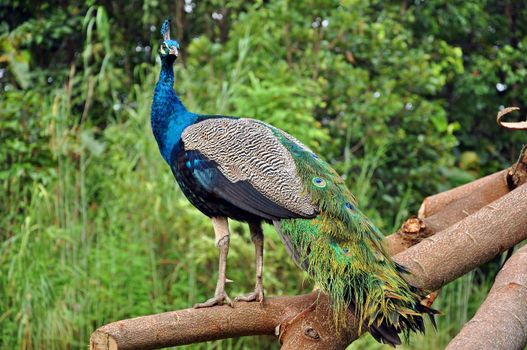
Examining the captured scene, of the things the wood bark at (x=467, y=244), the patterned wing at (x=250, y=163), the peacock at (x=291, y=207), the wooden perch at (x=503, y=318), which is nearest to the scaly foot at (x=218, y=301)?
the peacock at (x=291, y=207)

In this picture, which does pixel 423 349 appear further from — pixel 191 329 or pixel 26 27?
pixel 26 27

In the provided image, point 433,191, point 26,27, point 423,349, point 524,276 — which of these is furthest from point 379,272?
point 26,27

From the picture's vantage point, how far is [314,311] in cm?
227

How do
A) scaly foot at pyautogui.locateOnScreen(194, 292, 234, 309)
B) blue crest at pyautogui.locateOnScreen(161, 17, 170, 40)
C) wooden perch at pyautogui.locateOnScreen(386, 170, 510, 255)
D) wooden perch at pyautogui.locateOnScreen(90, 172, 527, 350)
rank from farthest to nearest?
blue crest at pyautogui.locateOnScreen(161, 17, 170, 40)
wooden perch at pyautogui.locateOnScreen(386, 170, 510, 255)
scaly foot at pyautogui.locateOnScreen(194, 292, 234, 309)
wooden perch at pyautogui.locateOnScreen(90, 172, 527, 350)

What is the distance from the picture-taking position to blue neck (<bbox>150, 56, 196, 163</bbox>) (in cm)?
277

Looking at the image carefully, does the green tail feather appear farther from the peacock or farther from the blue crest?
the blue crest

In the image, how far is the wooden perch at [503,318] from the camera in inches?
72.0

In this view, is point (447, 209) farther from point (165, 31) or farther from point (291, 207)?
point (165, 31)

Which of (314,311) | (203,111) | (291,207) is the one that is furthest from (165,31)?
(203,111)

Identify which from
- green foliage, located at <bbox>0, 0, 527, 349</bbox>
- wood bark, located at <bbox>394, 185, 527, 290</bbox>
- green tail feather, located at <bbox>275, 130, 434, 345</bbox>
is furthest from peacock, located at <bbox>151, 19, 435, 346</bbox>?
green foliage, located at <bbox>0, 0, 527, 349</bbox>

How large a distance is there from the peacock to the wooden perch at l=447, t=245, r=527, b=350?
0.18 metres

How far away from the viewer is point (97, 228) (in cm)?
461

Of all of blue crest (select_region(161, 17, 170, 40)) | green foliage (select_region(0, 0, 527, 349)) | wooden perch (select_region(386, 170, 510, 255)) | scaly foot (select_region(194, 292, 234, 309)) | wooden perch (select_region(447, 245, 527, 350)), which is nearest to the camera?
wooden perch (select_region(447, 245, 527, 350))

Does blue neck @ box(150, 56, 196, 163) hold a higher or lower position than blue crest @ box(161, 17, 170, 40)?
lower
